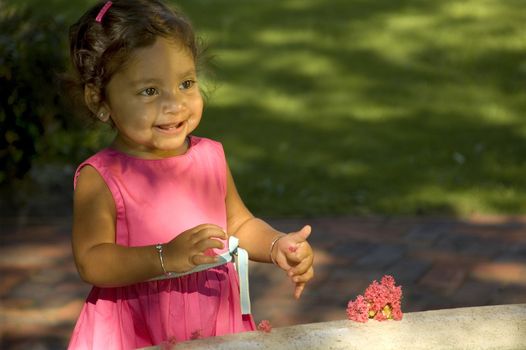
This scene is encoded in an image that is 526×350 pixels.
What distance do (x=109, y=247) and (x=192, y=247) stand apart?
269 mm

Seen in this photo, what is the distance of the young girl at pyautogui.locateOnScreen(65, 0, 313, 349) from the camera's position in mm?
2324

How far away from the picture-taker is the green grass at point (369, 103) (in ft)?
20.0

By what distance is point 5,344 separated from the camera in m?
4.05

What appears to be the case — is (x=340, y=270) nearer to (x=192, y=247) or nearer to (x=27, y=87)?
(x=27, y=87)

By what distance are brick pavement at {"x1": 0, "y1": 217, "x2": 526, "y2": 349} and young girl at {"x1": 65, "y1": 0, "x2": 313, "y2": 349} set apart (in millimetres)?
1759

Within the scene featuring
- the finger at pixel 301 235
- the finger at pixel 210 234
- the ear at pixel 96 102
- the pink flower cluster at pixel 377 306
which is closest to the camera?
the finger at pixel 210 234

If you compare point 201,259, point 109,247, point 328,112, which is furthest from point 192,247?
point 328,112

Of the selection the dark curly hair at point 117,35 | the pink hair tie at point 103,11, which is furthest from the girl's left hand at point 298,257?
the pink hair tie at point 103,11

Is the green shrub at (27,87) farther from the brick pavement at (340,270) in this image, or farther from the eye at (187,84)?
the eye at (187,84)

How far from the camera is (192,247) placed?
2.08 m

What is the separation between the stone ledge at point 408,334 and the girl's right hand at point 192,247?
0.16 m

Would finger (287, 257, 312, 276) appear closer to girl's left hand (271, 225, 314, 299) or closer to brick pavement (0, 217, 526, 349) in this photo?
girl's left hand (271, 225, 314, 299)

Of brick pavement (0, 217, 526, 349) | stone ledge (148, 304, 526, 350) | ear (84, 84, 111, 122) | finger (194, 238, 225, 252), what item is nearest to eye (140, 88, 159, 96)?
ear (84, 84, 111, 122)

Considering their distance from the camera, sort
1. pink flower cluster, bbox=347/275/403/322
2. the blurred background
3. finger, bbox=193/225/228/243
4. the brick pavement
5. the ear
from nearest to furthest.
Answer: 1. finger, bbox=193/225/228/243
2. pink flower cluster, bbox=347/275/403/322
3. the ear
4. the brick pavement
5. the blurred background
